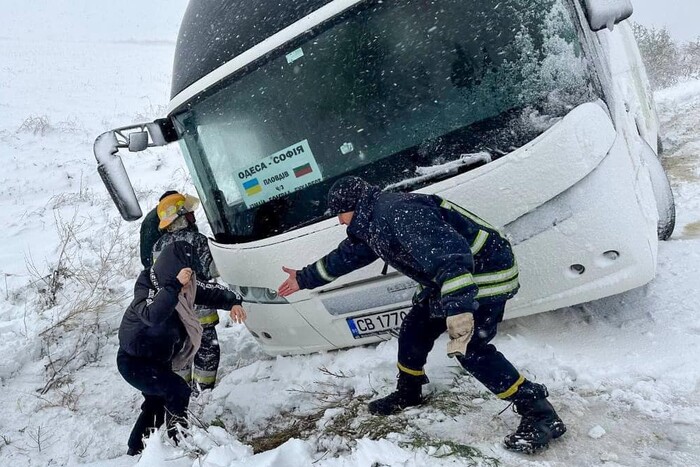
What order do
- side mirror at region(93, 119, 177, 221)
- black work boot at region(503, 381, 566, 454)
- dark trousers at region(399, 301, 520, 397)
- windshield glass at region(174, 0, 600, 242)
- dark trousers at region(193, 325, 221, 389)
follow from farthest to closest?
dark trousers at region(193, 325, 221, 389)
side mirror at region(93, 119, 177, 221)
windshield glass at region(174, 0, 600, 242)
dark trousers at region(399, 301, 520, 397)
black work boot at region(503, 381, 566, 454)

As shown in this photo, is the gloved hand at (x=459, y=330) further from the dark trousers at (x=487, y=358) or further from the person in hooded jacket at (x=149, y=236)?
the person in hooded jacket at (x=149, y=236)

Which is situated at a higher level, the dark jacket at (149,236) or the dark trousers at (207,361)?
the dark jacket at (149,236)

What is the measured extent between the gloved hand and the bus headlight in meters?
1.68

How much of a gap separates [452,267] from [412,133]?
1101 millimetres

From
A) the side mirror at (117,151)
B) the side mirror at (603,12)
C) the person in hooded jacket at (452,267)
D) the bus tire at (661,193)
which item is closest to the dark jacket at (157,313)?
the side mirror at (117,151)

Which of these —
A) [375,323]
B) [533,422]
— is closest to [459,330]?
[533,422]

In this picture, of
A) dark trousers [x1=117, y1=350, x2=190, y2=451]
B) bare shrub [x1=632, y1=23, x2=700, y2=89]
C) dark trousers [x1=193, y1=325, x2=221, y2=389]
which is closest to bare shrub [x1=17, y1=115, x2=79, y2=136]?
dark trousers [x1=193, y1=325, x2=221, y2=389]

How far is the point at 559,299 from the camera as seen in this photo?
10.3ft

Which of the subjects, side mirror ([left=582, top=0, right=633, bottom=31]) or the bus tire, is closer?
side mirror ([left=582, top=0, right=633, bottom=31])

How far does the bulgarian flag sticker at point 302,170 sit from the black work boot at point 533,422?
1760 millimetres

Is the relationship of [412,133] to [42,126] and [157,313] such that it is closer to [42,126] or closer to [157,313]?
[157,313]

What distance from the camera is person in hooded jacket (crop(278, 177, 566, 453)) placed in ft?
7.50

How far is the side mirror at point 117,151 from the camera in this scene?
12.6 feet

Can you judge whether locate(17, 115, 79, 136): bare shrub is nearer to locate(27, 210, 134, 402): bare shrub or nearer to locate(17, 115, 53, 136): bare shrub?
locate(17, 115, 53, 136): bare shrub
